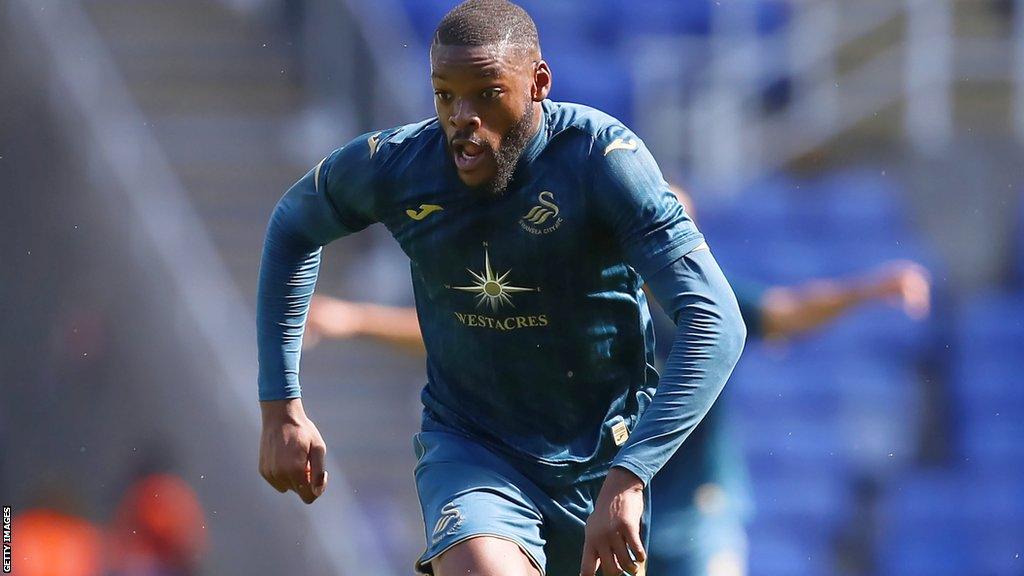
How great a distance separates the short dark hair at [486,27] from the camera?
3281 mm

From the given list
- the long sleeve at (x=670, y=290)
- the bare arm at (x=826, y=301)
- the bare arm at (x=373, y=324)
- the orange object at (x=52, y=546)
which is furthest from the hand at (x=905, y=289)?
the orange object at (x=52, y=546)

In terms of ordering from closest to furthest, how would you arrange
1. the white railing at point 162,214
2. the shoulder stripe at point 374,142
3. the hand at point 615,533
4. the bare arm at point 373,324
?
the hand at point 615,533
the shoulder stripe at point 374,142
the bare arm at point 373,324
the white railing at point 162,214

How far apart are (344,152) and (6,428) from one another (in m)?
6.81

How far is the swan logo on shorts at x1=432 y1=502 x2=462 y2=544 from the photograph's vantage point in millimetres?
3326

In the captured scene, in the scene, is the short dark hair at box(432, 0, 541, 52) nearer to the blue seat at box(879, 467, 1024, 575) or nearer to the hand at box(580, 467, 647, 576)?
the hand at box(580, 467, 647, 576)

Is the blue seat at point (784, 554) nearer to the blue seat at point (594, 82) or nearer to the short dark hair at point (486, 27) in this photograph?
the blue seat at point (594, 82)

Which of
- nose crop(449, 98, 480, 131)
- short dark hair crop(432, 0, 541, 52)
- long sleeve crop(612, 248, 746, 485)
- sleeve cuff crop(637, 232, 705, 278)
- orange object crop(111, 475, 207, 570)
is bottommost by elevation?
orange object crop(111, 475, 207, 570)

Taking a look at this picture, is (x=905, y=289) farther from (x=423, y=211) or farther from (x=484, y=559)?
(x=484, y=559)

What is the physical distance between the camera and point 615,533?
3.04 meters

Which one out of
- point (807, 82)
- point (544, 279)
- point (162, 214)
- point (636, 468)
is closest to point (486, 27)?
point (544, 279)

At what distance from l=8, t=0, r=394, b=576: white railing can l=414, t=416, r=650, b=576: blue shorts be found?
5519mm

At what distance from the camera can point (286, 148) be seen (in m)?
10.4

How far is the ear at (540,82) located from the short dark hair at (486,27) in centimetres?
4

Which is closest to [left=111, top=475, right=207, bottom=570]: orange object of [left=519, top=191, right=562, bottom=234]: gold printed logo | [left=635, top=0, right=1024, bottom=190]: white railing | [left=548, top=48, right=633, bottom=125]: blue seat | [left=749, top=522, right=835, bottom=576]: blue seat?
[left=749, top=522, right=835, bottom=576]: blue seat
